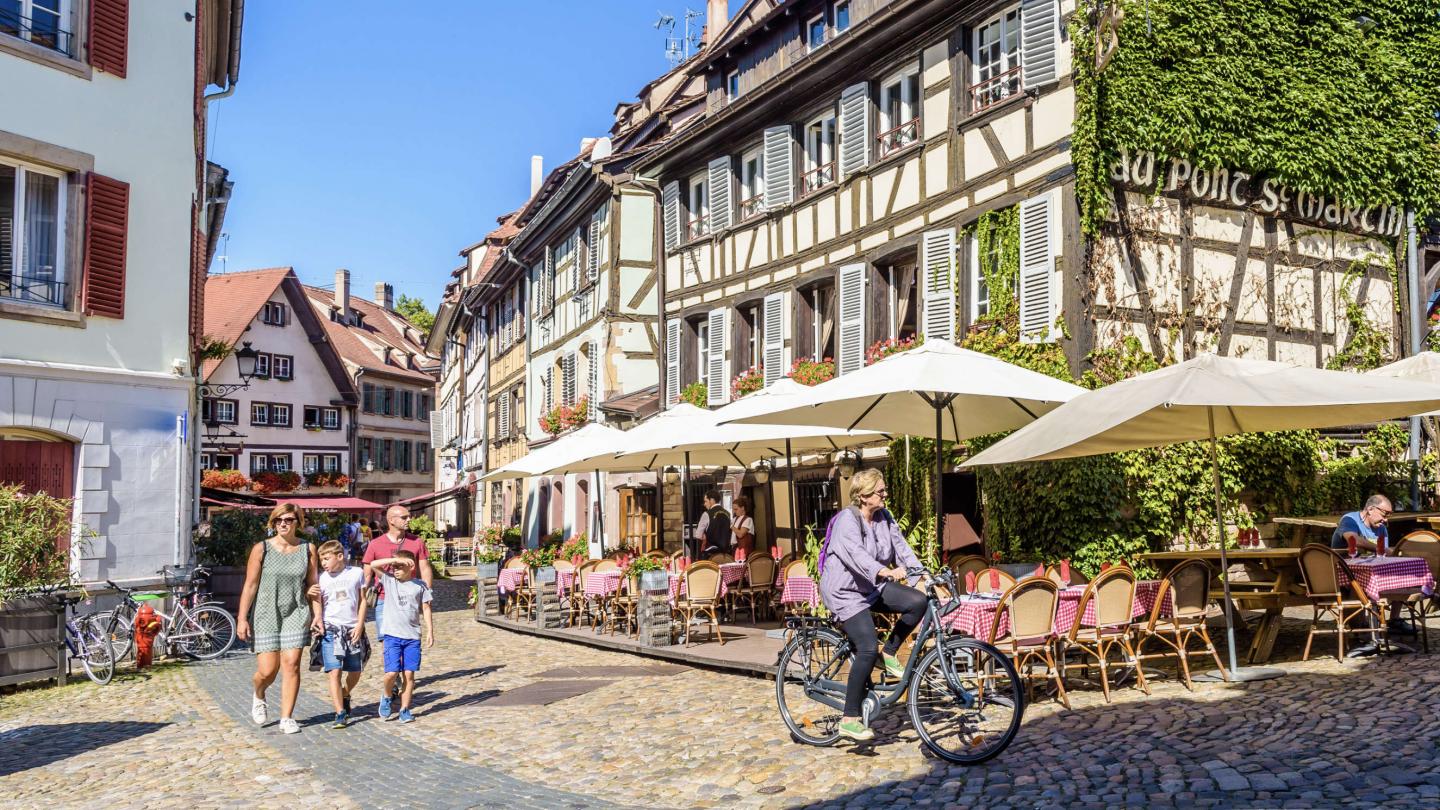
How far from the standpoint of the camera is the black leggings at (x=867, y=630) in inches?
264

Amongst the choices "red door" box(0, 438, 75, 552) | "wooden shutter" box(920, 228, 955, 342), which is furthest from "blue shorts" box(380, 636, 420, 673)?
"wooden shutter" box(920, 228, 955, 342)

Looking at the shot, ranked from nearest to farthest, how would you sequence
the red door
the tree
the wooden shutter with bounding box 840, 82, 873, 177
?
1. the red door
2. the wooden shutter with bounding box 840, 82, 873, 177
3. the tree

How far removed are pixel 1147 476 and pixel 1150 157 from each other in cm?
347

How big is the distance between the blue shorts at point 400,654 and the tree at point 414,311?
202ft

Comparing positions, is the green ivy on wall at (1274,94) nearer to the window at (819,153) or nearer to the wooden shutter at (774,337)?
the window at (819,153)

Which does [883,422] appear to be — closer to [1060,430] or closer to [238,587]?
[1060,430]

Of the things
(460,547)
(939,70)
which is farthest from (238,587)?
(460,547)

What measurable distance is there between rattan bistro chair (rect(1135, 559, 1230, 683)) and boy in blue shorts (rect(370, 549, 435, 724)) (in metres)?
4.84

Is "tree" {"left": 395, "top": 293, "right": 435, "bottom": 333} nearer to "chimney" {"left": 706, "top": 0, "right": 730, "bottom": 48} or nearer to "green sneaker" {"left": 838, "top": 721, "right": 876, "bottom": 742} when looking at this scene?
"chimney" {"left": 706, "top": 0, "right": 730, "bottom": 48}

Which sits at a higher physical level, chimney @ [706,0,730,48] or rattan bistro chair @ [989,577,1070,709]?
chimney @ [706,0,730,48]

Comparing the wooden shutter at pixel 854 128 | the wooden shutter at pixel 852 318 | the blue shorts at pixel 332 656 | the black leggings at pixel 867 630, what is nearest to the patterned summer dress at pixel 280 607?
the blue shorts at pixel 332 656

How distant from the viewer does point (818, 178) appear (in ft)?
58.4

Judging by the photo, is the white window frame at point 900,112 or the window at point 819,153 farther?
the window at point 819,153

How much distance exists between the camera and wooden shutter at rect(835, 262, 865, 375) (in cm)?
1631
